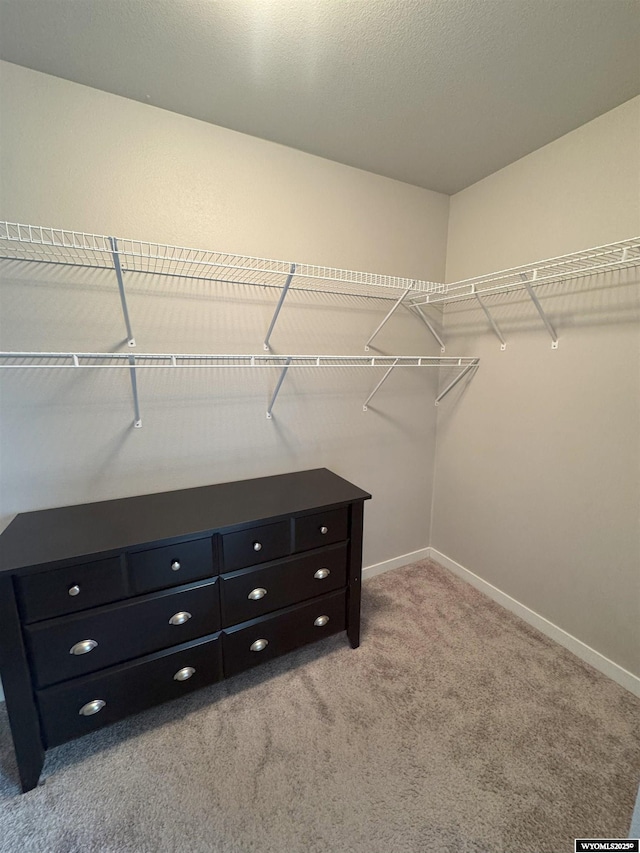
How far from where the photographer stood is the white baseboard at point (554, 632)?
158 centimetres

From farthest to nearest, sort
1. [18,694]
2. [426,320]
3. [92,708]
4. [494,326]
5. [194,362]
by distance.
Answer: [426,320] < [494,326] < [194,362] < [92,708] < [18,694]

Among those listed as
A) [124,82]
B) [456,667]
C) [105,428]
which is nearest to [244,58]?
[124,82]

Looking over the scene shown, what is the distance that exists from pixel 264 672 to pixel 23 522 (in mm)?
1172

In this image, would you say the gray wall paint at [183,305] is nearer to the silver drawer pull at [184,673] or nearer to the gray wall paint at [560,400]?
the gray wall paint at [560,400]

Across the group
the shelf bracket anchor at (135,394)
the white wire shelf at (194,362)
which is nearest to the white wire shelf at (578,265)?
the white wire shelf at (194,362)

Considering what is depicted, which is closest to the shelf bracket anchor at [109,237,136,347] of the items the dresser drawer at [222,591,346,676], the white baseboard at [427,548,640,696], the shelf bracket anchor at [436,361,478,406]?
the dresser drawer at [222,591,346,676]

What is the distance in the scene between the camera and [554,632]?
1830 mm

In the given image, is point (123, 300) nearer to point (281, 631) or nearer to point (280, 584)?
point (280, 584)

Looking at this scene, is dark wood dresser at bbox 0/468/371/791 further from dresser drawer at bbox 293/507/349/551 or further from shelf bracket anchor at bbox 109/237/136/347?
shelf bracket anchor at bbox 109/237/136/347

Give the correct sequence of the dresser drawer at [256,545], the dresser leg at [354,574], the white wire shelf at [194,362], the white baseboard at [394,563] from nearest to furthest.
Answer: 1. the white wire shelf at [194,362]
2. the dresser drawer at [256,545]
3. the dresser leg at [354,574]
4. the white baseboard at [394,563]

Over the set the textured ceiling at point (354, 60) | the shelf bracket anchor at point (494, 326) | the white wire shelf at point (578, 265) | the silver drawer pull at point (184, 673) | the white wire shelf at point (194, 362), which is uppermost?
the textured ceiling at point (354, 60)

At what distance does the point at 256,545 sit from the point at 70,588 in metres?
0.62

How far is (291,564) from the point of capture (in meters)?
1.54

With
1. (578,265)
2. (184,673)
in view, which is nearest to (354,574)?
(184,673)
